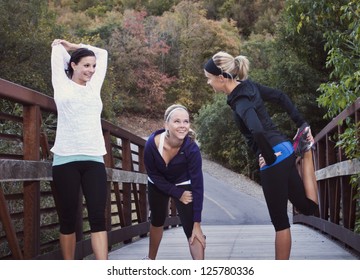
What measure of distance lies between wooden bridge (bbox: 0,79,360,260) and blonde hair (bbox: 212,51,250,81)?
1.04 meters

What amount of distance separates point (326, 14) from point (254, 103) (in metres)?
2.99

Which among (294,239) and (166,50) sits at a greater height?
(166,50)

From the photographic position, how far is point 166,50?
90.9ft

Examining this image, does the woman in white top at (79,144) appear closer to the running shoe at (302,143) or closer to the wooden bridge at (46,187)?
the wooden bridge at (46,187)

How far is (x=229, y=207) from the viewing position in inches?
764

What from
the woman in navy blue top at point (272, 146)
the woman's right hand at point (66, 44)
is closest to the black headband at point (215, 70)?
the woman in navy blue top at point (272, 146)

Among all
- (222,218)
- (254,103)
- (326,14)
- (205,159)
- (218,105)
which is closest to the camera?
(254,103)

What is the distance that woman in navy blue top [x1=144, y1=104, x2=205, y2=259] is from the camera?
149 inches

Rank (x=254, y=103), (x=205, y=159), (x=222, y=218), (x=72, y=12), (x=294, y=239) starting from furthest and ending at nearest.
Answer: (x=72, y=12) < (x=205, y=159) < (x=222, y=218) < (x=294, y=239) < (x=254, y=103)

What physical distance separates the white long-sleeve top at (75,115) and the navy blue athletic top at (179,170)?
20.7 inches

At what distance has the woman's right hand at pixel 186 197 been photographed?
12.6 ft

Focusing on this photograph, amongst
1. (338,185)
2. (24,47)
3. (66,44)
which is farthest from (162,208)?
(24,47)
